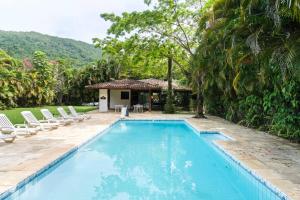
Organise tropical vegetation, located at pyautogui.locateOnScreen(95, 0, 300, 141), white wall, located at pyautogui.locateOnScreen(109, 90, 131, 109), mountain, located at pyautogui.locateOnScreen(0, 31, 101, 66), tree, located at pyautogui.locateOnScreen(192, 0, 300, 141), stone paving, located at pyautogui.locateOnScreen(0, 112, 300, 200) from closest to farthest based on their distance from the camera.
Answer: stone paving, located at pyautogui.locateOnScreen(0, 112, 300, 200) → tree, located at pyautogui.locateOnScreen(192, 0, 300, 141) → tropical vegetation, located at pyautogui.locateOnScreen(95, 0, 300, 141) → white wall, located at pyautogui.locateOnScreen(109, 90, 131, 109) → mountain, located at pyautogui.locateOnScreen(0, 31, 101, 66)

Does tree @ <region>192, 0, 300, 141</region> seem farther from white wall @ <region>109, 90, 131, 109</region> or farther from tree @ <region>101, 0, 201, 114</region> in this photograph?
white wall @ <region>109, 90, 131, 109</region>

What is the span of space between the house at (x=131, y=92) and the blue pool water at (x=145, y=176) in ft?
52.4

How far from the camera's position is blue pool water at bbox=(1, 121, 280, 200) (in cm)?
621

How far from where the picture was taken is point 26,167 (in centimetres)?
672

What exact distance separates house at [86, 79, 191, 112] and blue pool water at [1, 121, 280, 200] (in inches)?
629

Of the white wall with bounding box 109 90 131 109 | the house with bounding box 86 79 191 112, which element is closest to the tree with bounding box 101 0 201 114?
the house with bounding box 86 79 191 112

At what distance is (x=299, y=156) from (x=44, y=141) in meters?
7.34

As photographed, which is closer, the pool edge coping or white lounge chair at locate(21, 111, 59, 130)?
the pool edge coping

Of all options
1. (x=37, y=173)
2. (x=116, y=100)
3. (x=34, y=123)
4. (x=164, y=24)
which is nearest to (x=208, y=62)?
(x=164, y=24)

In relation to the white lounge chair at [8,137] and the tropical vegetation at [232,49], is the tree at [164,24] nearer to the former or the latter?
the tropical vegetation at [232,49]

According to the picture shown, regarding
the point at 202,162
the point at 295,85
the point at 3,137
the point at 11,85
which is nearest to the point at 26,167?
the point at 3,137

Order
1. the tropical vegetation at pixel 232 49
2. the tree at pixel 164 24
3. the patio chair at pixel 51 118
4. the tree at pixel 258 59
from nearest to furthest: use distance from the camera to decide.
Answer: the tree at pixel 258 59
the tropical vegetation at pixel 232 49
the patio chair at pixel 51 118
the tree at pixel 164 24

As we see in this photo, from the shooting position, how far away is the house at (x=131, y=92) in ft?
91.8

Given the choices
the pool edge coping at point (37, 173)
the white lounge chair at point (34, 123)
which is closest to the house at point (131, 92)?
the white lounge chair at point (34, 123)
